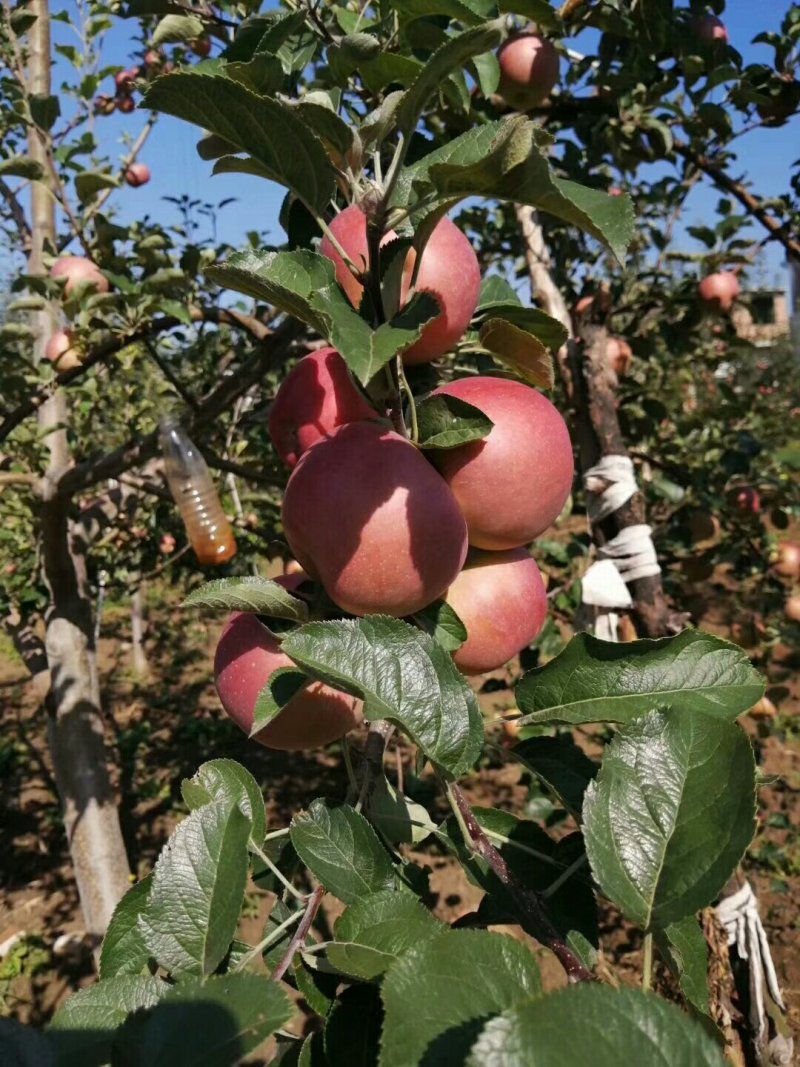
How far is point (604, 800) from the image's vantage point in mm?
483

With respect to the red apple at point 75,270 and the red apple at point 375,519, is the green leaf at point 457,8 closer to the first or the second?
the red apple at point 375,519

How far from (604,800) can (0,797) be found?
4.17 meters

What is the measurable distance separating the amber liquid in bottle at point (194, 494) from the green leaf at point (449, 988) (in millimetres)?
842

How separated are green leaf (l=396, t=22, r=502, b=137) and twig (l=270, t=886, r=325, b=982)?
569 mm

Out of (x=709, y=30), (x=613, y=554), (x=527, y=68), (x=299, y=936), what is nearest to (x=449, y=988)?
(x=299, y=936)

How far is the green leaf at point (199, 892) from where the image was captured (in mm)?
478

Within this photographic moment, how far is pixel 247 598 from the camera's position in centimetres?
58

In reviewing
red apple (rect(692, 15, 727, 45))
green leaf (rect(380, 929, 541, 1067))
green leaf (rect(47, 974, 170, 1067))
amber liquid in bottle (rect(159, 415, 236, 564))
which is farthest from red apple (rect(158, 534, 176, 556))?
green leaf (rect(380, 929, 541, 1067))

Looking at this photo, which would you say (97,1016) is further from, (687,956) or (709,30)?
(709,30)

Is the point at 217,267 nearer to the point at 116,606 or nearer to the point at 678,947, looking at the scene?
the point at 678,947

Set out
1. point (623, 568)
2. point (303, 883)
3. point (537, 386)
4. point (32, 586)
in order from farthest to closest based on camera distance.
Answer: point (32, 586) < point (303, 883) < point (623, 568) < point (537, 386)

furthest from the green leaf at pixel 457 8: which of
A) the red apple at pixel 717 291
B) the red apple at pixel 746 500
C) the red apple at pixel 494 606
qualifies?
the red apple at pixel 746 500

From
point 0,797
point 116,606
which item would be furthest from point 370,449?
point 116,606

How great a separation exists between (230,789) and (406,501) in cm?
29
